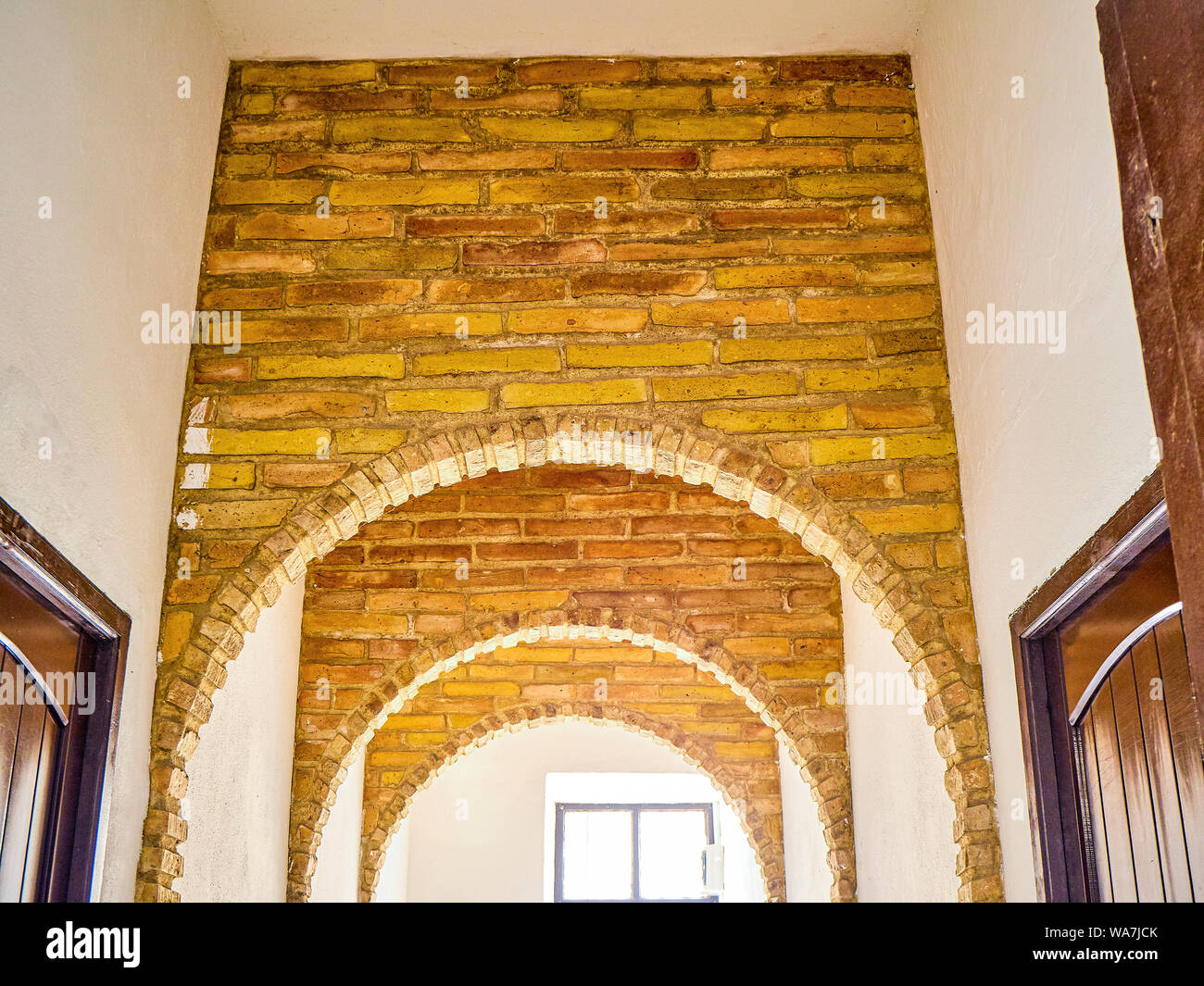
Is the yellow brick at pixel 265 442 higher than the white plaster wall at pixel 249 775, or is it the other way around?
the yellow brick at pixel 265 442

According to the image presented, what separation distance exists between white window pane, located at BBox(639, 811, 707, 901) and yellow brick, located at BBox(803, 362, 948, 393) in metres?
6.38

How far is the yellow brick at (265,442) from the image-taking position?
3.58 metres

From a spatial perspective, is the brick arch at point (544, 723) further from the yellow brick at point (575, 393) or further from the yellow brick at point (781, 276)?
the yellow brick at point (781, 276)

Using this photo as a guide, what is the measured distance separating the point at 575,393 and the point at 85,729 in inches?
62.5

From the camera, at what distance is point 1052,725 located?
2.92 meters

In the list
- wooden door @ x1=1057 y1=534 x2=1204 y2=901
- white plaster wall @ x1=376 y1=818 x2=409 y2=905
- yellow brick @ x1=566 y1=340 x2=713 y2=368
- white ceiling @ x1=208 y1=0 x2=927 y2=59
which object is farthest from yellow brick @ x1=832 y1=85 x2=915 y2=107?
white plaster wall @ x1=376 y1=818 x2=409 y2=905

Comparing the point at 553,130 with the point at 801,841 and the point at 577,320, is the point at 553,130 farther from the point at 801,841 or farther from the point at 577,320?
the point at 801,841

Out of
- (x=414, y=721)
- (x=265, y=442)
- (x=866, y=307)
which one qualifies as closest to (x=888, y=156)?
(x=866, y=307)

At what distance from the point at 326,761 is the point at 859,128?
3447 millimetres

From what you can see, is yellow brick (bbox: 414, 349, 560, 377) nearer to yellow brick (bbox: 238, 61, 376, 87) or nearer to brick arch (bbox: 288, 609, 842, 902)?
yellow brick (bbox: 238, 61, 376, 87)

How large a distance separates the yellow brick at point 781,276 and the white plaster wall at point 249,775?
7.23ft

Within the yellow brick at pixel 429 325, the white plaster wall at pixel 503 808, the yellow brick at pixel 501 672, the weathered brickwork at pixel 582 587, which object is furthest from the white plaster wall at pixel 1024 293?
the white plaster wall at pixel 503 808

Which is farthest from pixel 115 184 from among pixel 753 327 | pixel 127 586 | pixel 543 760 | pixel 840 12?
pixel 543 760
